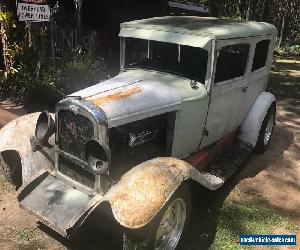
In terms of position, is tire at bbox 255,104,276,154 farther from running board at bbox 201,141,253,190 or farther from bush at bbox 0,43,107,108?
bush at bbox 0,43,107,108

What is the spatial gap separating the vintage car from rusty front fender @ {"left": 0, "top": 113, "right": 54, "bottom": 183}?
1cm

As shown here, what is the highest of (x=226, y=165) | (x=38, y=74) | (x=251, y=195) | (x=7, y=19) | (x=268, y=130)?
(x=7, y=19)

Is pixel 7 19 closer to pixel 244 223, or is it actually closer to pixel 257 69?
pixel 257 69

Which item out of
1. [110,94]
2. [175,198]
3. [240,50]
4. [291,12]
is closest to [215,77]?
[240,50]

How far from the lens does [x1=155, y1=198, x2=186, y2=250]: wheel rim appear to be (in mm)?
3898

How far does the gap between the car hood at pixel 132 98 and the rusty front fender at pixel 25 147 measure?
0.91 metres

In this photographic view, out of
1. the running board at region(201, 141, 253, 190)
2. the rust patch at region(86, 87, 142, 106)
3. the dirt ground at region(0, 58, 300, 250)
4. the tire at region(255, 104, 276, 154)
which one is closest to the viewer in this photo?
the rust patch at region(86, 87, 142, 106)

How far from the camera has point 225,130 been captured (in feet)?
18.8

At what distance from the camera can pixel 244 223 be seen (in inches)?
186

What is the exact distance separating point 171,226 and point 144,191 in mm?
832

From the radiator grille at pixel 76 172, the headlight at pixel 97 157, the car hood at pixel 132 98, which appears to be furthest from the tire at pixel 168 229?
the car hood at pixel 132 98

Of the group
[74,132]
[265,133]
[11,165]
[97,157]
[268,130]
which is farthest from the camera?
[268,130]

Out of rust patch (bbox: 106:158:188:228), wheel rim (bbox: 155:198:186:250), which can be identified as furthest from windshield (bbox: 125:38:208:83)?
wheel rim (bbox: 155:198:186:250)

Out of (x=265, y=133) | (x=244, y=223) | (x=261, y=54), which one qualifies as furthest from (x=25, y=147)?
(x=265, y=133)
